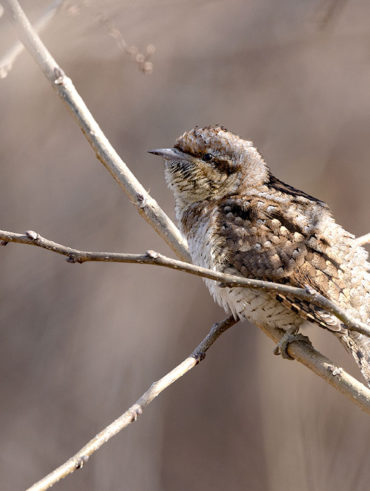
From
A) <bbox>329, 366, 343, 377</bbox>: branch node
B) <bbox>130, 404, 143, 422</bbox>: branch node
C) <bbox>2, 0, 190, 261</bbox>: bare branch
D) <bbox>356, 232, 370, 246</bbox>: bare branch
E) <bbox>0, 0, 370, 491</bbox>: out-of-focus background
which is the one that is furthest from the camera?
<bbox>0, 0, 370, 491</bbox>: out-of-focus background

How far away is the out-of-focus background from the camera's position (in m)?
4.92

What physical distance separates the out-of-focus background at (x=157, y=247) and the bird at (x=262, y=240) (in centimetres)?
194

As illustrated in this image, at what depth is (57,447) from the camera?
5.03 m

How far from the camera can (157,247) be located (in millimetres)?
4879

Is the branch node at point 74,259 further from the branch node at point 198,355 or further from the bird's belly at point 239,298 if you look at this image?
the bird's belly at point 239,298

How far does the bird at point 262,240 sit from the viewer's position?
260 centimetres

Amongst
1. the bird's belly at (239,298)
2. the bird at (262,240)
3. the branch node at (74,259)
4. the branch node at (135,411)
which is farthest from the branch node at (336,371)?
the branch node at (74,259)

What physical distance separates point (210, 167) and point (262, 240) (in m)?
0.48

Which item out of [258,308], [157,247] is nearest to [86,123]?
[258,308]

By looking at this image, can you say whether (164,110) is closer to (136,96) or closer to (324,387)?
(136,96)

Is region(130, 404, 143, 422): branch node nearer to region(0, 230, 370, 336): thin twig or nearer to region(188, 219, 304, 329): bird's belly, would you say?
region(0, 230, 370, 336): thin twig

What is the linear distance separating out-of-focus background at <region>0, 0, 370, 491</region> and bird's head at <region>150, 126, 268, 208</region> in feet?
6.27

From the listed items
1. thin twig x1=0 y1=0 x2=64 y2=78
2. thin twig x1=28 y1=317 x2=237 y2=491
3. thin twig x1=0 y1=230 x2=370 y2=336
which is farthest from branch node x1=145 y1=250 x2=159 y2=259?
thin twig x1=0 y1=0 x2=64 y2=78

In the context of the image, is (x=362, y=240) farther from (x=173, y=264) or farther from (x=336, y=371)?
(x=173, y=264)
